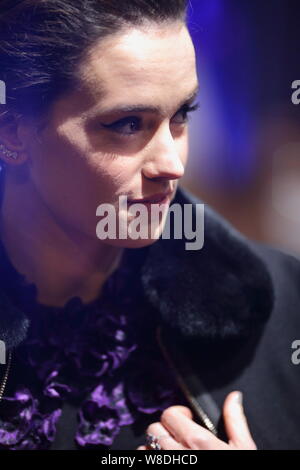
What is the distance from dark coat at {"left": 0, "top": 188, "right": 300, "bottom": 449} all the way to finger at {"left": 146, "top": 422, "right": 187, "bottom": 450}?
93 millimetres

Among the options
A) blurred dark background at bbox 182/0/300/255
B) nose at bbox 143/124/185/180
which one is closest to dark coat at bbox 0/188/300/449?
nose at bbox 143/124/185/180

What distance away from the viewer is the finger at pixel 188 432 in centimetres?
108

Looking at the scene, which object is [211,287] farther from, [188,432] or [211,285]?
[188,432]

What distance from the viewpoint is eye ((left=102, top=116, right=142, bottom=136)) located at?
107 cm

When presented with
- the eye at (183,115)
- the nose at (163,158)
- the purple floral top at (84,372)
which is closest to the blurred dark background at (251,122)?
the eye at (183,115)

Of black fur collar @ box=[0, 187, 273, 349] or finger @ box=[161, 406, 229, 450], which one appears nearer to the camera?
finger @ box=[161, 406, 229, 450]

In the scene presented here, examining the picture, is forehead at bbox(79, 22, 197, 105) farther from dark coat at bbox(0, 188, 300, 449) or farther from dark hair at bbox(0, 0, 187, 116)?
dark coat at bbox(0, 188, 300, 449)

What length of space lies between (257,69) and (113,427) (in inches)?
86.1

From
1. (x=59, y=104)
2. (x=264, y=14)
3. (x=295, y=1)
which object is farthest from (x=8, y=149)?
(x=295, y=1)

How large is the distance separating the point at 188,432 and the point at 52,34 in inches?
33.0

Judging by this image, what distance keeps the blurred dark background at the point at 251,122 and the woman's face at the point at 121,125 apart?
1.48 metres

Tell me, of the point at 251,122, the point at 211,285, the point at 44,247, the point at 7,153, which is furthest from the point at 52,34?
the point at 251,122

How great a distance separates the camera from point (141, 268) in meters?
1.34

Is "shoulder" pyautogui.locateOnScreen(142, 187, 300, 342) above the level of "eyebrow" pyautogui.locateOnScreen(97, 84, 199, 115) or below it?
below
